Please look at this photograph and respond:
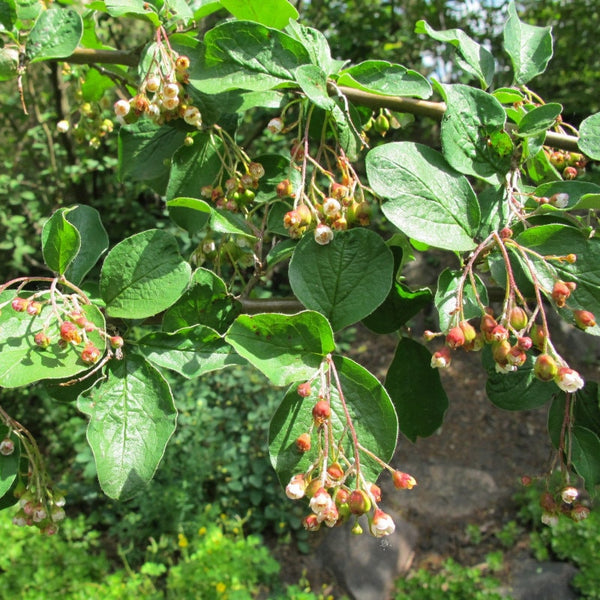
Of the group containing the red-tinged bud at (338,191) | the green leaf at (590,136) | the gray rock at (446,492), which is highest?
the green leaf at (590,136)

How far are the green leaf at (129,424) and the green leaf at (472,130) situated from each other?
40 centimetres

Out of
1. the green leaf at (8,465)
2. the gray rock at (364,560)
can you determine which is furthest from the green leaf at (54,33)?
the gray rock at (364,560)

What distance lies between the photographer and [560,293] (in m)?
0.58

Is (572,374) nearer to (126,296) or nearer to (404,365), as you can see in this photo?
(404,365)

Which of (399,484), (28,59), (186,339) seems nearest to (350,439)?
(399,484)

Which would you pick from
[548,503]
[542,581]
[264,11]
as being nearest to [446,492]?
[542,581]

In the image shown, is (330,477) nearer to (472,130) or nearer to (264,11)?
(472,130)

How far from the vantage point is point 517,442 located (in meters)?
3.58

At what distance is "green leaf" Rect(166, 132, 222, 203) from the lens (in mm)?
810

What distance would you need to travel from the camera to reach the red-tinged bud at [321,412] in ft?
1.81

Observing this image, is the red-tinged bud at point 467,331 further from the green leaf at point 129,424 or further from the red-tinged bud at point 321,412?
the green leaf at point 129,424

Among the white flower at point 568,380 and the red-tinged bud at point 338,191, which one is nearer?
the white flower at point 568,380

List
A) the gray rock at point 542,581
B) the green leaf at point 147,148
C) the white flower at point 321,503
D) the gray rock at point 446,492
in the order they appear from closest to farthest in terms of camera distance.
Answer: the white flower at point 321,503 → the green leaf at point 147,148 → the gray rock at point 542,581 → the gray rock at point 446,492

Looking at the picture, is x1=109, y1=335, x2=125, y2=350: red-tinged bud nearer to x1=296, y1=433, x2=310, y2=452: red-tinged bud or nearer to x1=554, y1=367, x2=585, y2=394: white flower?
x1=296, y1=433, x2=310, y2=452: red-tinged bud
